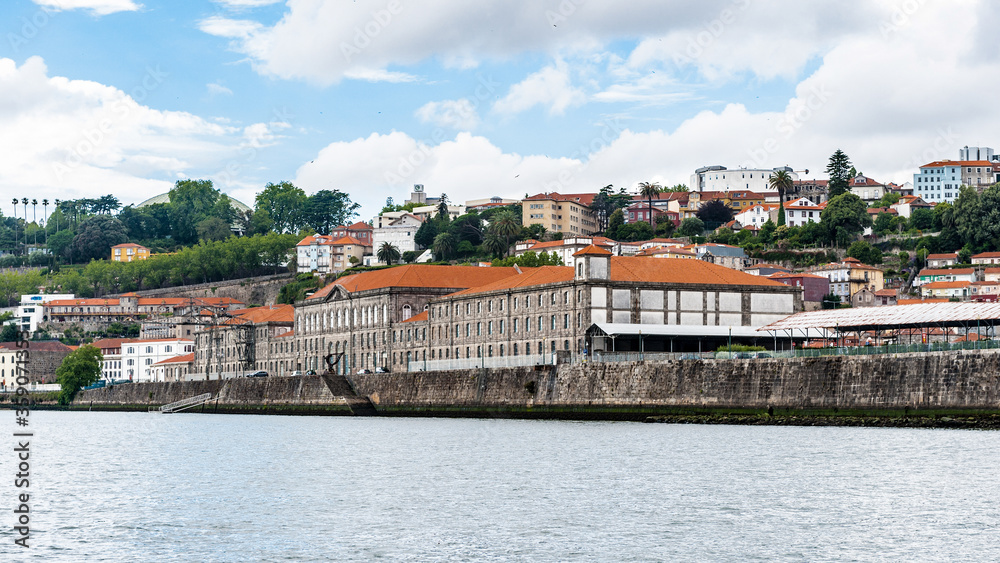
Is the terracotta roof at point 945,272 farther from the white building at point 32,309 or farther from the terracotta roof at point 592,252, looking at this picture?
the white building at point 32,309

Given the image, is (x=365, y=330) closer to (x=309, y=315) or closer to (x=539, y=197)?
(x=309, y=315)

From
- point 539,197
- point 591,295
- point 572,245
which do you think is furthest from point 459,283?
point 539,197

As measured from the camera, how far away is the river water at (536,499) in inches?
1089

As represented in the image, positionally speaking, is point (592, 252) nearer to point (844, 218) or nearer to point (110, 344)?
point (844, 218)

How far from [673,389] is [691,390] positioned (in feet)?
4.04

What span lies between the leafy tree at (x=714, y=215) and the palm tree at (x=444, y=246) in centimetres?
3521

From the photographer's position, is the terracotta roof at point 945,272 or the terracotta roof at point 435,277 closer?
the terracotta roof at point 435,277

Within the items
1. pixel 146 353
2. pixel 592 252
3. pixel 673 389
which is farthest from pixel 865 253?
pixel 673 389

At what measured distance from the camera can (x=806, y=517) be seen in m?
31.3

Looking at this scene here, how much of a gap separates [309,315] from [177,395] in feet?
43.8

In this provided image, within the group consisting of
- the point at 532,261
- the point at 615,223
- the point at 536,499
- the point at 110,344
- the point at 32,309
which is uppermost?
the point at 615,223

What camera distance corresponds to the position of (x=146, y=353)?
149 metres

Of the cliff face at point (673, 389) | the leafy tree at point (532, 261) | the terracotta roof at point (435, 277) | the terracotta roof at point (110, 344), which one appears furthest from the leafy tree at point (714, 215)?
the cliff face at point (673, 389)

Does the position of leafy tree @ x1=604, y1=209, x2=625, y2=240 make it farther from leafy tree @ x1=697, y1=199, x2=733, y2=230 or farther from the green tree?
the green tree
